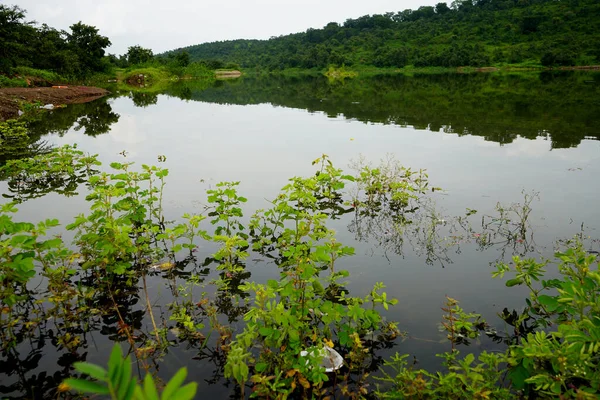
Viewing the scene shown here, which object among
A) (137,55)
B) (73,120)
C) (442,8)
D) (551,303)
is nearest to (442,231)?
(551,303)

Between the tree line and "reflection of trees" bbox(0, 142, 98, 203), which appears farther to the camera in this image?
the tree line

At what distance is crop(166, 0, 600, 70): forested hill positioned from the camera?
269 ft

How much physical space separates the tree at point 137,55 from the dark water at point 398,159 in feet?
261

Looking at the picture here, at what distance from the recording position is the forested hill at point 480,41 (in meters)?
82.1

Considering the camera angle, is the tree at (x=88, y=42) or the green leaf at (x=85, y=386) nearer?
the green leaf at (x=85, y=386)

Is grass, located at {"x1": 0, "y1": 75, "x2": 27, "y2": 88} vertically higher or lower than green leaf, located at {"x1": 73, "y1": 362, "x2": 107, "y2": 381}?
higher

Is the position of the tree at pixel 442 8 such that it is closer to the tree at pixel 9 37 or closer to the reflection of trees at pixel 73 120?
the tree at pixel 9 37

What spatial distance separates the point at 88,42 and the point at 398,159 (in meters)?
75.8

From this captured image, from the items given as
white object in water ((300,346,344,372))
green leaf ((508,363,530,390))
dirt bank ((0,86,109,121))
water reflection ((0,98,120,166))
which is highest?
dirt bank ((0,86,109,121))

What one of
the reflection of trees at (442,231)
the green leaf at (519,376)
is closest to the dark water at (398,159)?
the reflection of trees at (442,231)

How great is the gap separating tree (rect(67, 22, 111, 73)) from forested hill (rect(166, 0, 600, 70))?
221 feet

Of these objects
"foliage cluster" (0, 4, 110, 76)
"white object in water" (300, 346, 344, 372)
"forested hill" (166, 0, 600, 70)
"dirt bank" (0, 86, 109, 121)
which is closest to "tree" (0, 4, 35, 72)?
"foliage cluster" (0, 4, 110, 76)

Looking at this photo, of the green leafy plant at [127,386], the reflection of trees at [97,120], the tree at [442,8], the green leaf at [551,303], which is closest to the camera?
the green leafy plant at [127,386]

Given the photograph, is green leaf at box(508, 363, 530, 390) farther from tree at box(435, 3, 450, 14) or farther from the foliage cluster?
tree at box(435, 3, 450, 14)
